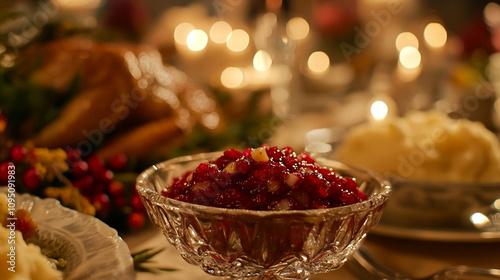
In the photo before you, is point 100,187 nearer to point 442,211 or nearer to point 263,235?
point 263,235

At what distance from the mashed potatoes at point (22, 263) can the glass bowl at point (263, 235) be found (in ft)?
0.63

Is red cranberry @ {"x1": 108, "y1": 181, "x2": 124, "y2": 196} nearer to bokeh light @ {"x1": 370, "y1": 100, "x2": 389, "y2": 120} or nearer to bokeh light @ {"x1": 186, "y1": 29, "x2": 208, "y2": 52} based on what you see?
bokeh light @ {"x1": 370, "y1": 100, "x2": 389, "y2": 120}

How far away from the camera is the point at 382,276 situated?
104 cm

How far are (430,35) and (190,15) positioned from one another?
1848mm

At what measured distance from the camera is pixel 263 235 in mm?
783

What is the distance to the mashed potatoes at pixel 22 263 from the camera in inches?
26.5

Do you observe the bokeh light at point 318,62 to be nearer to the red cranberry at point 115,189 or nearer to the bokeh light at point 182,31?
the bokeh light at point 182,31

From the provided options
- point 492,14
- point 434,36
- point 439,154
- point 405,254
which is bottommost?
point 405,254

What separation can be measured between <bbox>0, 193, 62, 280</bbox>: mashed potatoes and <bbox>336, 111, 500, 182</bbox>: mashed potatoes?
34.2 inches

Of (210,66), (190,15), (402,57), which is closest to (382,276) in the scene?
(210,66)

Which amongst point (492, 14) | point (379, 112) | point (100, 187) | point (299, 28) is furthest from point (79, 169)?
point (492, 14)

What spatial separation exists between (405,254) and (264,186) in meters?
0.52

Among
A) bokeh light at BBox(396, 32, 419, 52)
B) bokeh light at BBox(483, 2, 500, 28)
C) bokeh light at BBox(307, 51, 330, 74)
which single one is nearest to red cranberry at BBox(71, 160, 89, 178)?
bokeh light at BBox(307, 51, 330, 74)

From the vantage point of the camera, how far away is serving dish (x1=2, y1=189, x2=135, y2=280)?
2.35 ft
